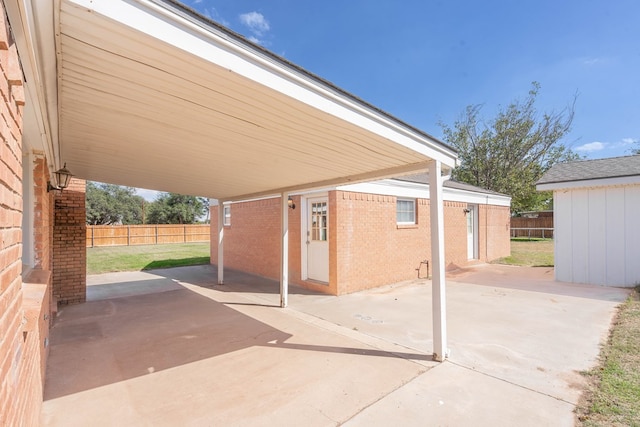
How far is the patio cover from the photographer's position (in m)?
1.68

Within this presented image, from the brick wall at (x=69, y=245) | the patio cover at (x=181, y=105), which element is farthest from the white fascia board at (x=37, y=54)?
the brick wall at (x=69, y=245)

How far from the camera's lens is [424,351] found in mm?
4328

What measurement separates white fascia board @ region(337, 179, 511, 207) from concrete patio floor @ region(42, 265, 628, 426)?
2.83 m

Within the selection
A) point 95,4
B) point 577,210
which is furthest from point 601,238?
point 95,4

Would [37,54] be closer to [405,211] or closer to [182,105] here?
[182,105]

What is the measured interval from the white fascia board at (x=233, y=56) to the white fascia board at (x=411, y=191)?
4.56m

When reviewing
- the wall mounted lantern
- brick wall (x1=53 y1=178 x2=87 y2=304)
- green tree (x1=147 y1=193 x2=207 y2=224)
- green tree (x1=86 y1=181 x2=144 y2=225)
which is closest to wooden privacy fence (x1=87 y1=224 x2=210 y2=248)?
green tree (x1=147 y1=193 x2=207 y2=224)

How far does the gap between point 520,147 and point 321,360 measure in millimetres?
28561

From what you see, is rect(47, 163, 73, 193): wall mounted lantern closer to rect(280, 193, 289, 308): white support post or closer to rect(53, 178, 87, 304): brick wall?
rect(53, 178, 87, 304): brick wall

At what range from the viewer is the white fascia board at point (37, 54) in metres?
1.39

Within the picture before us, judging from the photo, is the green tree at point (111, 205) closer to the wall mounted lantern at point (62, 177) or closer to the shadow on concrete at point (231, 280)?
the shadow on concrete at point (231, 280)

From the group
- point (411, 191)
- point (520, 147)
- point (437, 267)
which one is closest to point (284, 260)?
point (437, 267)

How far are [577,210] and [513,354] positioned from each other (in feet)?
23.5

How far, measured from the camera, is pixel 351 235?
7.98 meters
